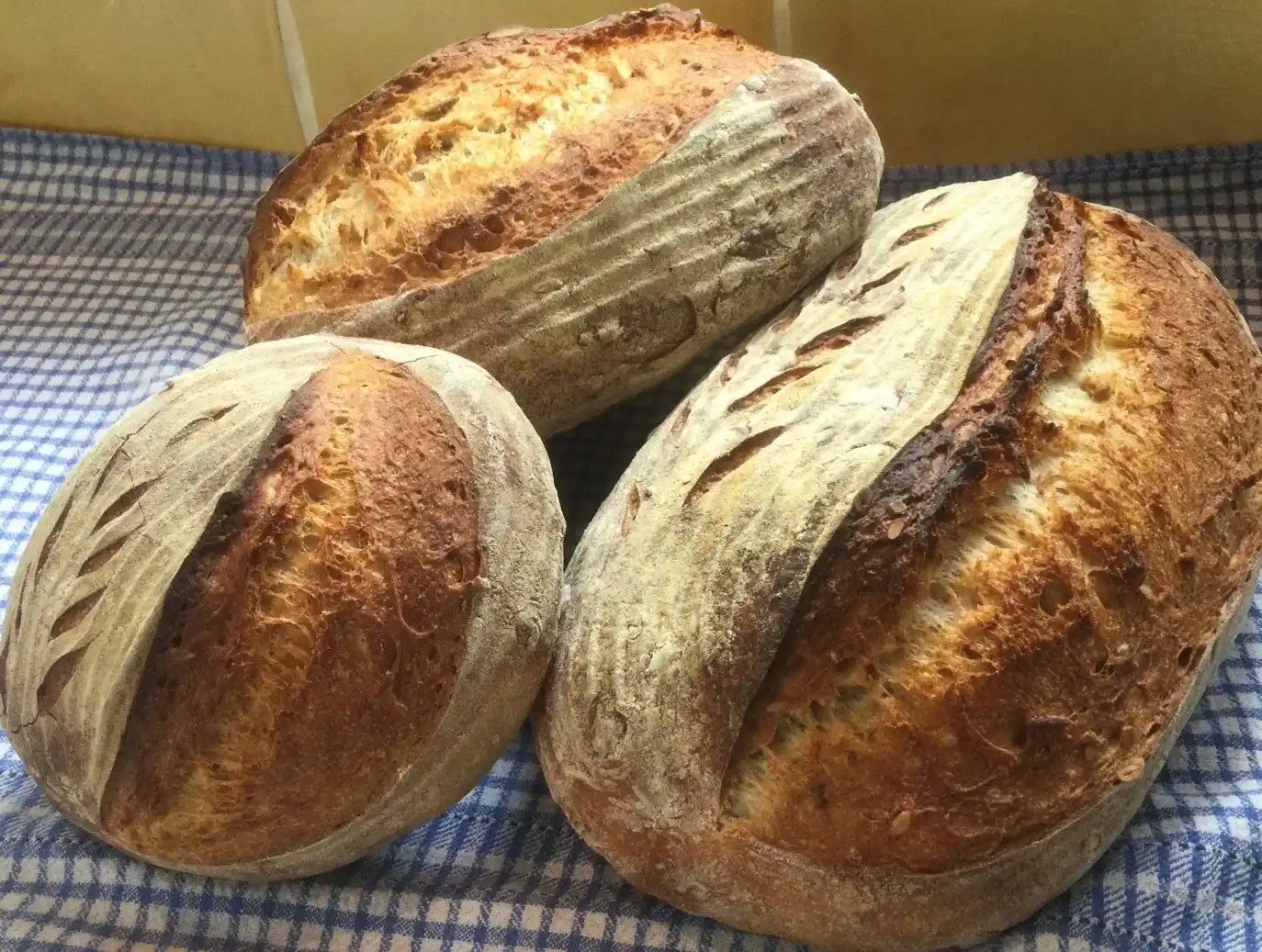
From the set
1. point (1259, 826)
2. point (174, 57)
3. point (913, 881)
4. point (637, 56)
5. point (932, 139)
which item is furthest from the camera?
point (174, 57)

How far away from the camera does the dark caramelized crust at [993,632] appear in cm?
72

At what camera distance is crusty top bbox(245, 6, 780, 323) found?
1006mm

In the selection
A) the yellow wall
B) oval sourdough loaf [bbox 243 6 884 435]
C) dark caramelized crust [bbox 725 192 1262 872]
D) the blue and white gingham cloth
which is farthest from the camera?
the yellow wall

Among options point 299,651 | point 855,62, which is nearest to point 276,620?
point 299,651

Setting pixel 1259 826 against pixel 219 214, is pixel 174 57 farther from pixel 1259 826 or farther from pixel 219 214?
pixel 1259 826

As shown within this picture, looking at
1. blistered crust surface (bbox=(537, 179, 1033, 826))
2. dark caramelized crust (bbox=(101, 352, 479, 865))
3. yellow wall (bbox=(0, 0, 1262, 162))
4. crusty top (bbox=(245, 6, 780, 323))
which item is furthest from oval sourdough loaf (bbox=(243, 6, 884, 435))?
yellow wall (bbox=(0, 0, 1262, 162))

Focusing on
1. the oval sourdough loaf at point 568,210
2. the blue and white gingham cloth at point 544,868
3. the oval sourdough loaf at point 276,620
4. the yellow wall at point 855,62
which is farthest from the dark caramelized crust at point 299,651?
the yellow wall at point 855,62

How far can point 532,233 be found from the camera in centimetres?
99

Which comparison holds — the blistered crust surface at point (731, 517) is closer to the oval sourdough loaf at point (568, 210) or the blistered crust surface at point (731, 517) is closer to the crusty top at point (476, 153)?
the oval sourdough loaf at point (568, 210)

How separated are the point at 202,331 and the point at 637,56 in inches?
31.3

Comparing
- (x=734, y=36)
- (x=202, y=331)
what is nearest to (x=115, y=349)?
(x=202, y=331)

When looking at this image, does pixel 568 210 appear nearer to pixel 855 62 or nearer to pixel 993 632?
pixel 993 632

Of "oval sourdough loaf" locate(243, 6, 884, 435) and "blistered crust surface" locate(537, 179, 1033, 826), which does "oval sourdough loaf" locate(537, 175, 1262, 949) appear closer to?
"blistered crust surface" locate(537, 179, 1033, 826)

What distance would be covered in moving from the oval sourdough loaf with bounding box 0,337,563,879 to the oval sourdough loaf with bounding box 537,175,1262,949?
10 cm
